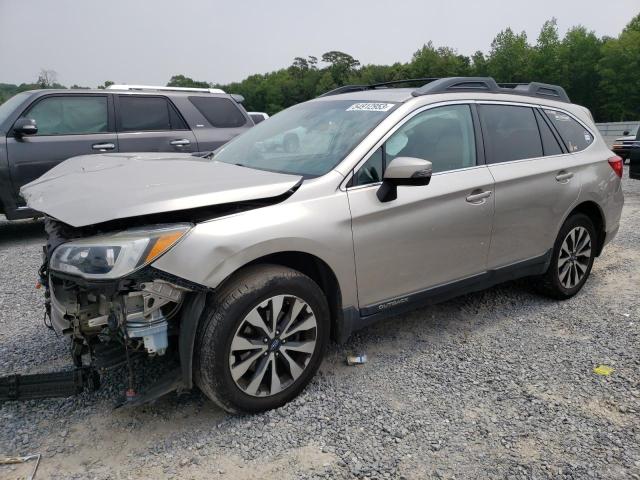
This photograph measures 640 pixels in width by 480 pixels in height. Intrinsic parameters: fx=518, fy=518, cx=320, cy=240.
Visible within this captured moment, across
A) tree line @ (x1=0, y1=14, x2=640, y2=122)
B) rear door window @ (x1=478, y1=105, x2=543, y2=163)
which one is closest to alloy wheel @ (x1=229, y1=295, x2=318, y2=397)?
A: rear door window @ (x1=478, y1=105, x2=543, y2=163)

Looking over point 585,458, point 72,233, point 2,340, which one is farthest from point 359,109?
point 2,340

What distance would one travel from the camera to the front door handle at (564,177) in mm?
4074

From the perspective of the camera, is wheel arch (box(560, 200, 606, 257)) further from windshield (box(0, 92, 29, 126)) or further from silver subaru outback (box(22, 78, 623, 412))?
windshield (box(0, 92, 29, 126))

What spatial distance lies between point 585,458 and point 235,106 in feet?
22.8

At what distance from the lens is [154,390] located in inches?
98.6

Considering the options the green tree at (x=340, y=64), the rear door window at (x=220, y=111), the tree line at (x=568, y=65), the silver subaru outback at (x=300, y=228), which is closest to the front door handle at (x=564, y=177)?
the silver subaru outback at (x=300, y=228)

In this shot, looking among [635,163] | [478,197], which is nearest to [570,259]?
[478,197]

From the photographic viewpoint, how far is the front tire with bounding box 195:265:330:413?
2.49m

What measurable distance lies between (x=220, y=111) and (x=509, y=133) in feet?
16.8

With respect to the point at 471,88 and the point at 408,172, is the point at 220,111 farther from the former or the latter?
the point at 408,172

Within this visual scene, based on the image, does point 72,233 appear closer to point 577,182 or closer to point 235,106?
point 577,182

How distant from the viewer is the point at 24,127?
6.10 meters

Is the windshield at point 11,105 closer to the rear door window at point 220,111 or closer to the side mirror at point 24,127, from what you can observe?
the side mirror at point 24,127

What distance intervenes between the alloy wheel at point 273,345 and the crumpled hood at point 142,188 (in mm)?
592
